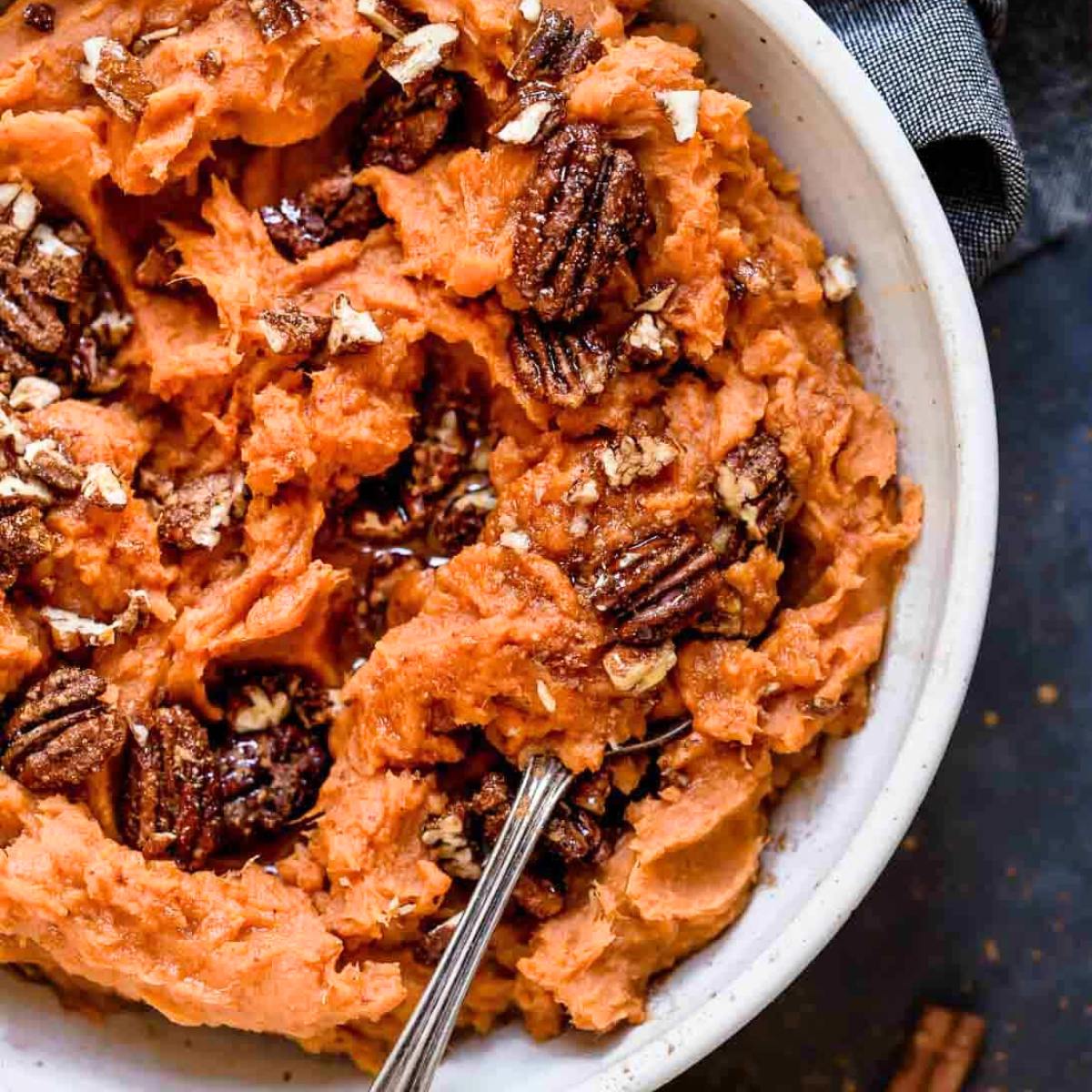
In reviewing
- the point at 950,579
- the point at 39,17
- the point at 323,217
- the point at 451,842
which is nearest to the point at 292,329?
the point at 323,217

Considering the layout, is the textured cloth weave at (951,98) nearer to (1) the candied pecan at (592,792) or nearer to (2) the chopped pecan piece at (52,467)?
(1) the candied pecan at (592,792)

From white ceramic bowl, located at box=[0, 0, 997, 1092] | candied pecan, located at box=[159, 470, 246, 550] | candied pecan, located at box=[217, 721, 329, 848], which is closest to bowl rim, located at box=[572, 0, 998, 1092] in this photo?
white ceramic bowl, located at box=[0, 0, 997, 1092]

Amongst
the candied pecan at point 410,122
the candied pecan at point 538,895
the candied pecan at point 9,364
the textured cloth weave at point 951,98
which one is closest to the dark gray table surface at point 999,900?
the textured cloth weave at point 951,98

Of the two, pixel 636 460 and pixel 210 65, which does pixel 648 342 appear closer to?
pixel 636 460

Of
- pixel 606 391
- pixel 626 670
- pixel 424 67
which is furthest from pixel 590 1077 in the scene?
pixel 424 67

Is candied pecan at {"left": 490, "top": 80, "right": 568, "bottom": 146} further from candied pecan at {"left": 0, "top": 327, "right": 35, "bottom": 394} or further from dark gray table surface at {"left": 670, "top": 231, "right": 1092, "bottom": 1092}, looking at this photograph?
dark gray table surface at {"left": 670, "top": 231, "right": 1092, "bottom": 1092}

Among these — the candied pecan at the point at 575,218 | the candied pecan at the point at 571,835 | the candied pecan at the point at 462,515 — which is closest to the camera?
the candied pecan at the point at 575,218

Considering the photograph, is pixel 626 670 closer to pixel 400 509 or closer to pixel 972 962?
pixel 400 509
